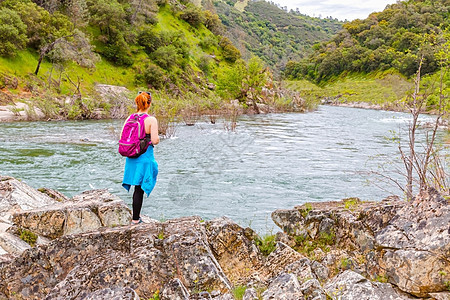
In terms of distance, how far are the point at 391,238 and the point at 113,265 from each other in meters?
3.62

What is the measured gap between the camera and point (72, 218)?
20.8ft

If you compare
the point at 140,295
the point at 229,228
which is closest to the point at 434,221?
the point at 229,228

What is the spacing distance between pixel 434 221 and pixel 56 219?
19.8ft

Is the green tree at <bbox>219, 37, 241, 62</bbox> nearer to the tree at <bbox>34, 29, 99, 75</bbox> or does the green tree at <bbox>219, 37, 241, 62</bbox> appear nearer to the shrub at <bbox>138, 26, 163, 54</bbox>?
the shrub at <bbox>138, 26, 163, 54</bbox>

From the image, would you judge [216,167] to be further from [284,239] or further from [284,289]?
[284,289]

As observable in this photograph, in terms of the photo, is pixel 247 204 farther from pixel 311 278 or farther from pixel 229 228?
pixel 311 278

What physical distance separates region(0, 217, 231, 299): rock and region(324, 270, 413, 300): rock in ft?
4.33

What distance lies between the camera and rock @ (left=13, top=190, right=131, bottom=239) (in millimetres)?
6160

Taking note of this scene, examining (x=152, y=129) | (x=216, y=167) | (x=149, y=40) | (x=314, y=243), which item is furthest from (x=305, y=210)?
(x=149, y=40)

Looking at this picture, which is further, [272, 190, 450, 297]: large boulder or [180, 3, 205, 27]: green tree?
[180, 3, 205, 27]: green tree

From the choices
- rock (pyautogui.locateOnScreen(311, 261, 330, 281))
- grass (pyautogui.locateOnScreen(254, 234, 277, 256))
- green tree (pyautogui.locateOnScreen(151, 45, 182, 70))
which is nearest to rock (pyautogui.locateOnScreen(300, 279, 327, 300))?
rock (pyautogui.locateOnScreen(311, 261, 330, 281))

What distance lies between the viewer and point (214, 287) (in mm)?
4367

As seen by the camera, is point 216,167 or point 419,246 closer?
point 419,246

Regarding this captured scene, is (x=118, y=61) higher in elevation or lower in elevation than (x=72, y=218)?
higher
